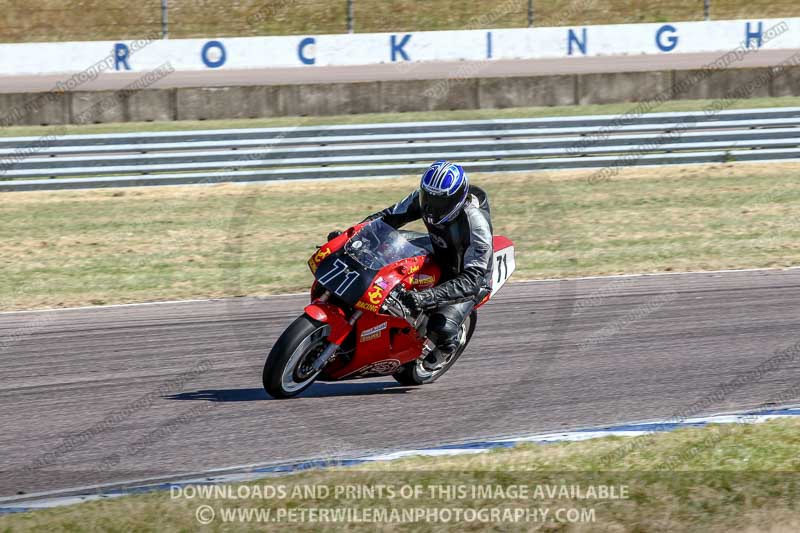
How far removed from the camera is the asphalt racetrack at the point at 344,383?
6.65 m

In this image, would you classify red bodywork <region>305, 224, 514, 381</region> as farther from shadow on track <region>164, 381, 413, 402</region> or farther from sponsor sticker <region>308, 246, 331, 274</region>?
shadow on track <region>164, 381, 413, 402</region>

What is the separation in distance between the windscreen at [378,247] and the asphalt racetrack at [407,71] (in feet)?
58.2

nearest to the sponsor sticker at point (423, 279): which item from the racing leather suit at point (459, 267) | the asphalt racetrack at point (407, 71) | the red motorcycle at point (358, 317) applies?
the red motorcycle at point (358, 317)

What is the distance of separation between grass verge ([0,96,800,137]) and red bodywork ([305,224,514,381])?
13445 millimetres

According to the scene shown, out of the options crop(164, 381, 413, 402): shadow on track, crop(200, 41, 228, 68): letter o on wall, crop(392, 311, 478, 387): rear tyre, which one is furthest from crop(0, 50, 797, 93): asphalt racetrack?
crop(164, 381, 413, 402): shadow on track

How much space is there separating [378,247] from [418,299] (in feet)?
1.62

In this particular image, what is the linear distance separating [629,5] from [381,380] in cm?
2488

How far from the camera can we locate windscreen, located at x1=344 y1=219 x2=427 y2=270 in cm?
746

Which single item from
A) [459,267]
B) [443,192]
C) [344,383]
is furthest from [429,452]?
[344,383]

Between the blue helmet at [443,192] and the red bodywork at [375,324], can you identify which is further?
the blue helmet at [443,192]

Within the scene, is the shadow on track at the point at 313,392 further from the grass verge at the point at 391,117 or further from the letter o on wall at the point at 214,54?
the letter o on wall at the point at 214,54

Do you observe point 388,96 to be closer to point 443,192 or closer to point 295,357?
point 443,192

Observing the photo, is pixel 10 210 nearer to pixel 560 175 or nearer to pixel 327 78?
pixel 560 175

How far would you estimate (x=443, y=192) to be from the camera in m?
7.44
